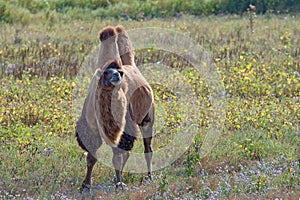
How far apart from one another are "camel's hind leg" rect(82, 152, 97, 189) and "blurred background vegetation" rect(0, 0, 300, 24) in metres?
11.8

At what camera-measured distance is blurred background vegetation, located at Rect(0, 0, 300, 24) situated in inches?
741

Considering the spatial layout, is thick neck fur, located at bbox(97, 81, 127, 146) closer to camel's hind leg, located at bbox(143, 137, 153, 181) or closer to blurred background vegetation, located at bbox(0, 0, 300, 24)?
camel's hind leg, located at bbox(143, 137, 153, 181)

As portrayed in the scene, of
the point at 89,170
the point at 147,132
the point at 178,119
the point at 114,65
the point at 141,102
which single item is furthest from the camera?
the point at 178,119

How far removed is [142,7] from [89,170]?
43.3 feet

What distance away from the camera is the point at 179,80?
11625 millimetres

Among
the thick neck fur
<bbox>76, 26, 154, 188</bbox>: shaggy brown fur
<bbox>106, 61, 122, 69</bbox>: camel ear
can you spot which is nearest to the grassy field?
<bbox>76, 26, 154, 188</bbox>: shaggy brown fur

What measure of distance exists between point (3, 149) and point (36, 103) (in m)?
2.14

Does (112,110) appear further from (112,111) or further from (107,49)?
(107,49)

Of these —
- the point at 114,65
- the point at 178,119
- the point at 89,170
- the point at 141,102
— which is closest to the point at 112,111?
the point at 114,65

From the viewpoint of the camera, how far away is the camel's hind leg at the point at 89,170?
22.1 feet

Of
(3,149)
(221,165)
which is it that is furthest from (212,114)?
(3,149)

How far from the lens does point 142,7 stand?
→ 19.5 meters

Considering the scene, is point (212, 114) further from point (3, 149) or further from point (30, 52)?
point (30, 52)

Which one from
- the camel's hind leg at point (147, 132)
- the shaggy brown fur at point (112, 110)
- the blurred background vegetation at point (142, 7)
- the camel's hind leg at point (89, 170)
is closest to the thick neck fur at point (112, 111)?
the shaggy brown fur at point (112, 110)
